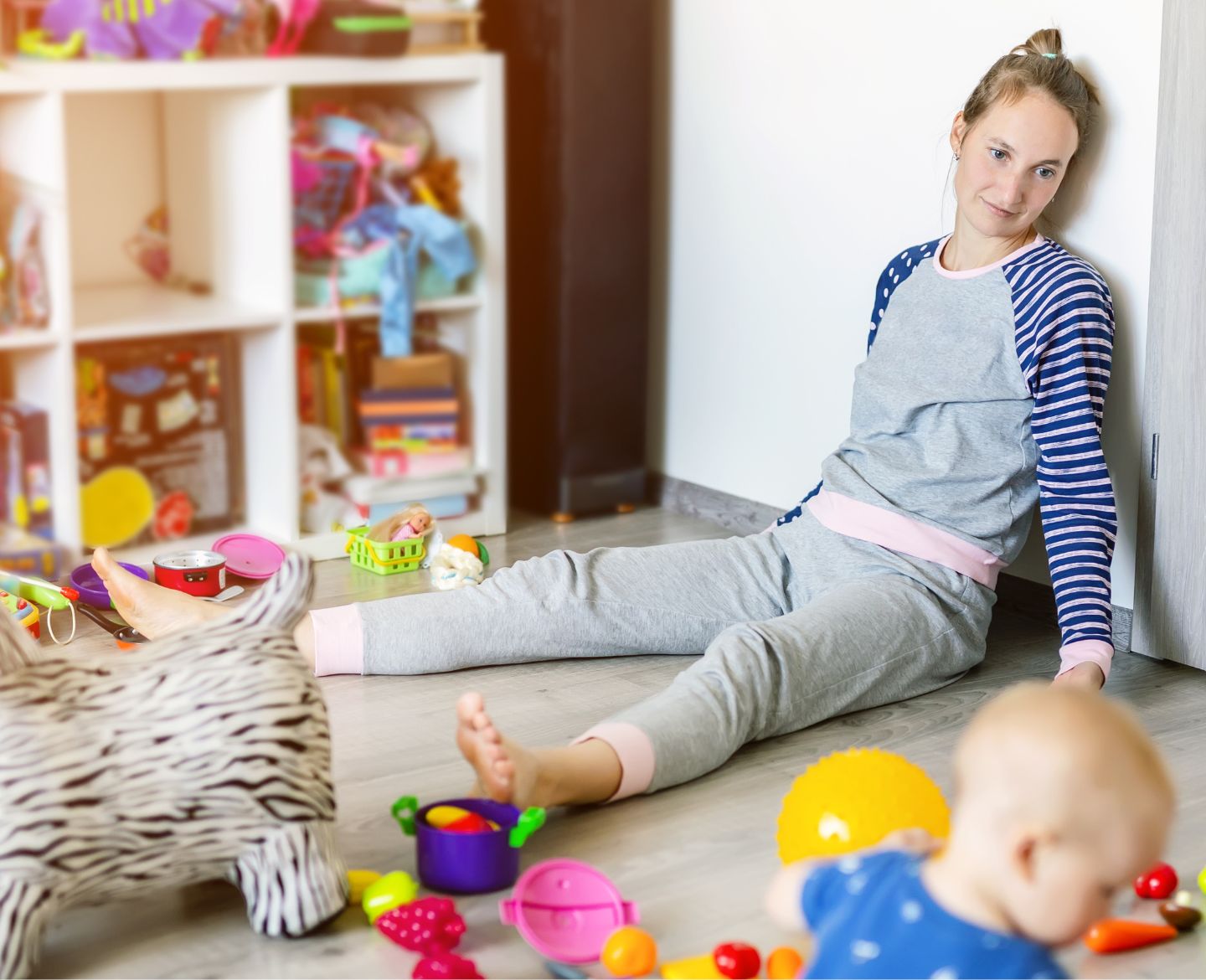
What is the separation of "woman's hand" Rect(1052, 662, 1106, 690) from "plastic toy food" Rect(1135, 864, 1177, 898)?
323 mm

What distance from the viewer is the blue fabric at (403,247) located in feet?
7.70

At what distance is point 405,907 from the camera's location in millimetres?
1209

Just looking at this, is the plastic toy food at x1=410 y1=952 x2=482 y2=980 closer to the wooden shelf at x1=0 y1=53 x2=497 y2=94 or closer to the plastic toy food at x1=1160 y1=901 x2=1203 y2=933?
the plastic toy food at x1=1160 y1=901 x2=1203 y2=933

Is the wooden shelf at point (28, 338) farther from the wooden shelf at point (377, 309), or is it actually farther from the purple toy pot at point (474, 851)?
the purple toy pot at point (474, 851)

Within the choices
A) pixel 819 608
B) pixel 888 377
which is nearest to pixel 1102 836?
pixel 819 608

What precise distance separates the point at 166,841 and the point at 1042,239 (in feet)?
4.04

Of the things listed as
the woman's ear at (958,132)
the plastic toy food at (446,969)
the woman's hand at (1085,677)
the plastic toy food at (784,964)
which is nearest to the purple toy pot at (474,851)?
the plastic toy food at (446,969)

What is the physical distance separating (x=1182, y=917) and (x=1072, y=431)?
0.62 m

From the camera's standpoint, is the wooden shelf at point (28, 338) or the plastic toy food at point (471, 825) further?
the wooden shelf at point (28, 338)

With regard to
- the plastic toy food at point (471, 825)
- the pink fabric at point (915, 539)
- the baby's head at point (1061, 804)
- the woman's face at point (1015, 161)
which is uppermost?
the woman's face at point (1015, 161)

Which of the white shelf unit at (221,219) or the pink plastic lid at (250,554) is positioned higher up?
the white shelf unit at (221,219)

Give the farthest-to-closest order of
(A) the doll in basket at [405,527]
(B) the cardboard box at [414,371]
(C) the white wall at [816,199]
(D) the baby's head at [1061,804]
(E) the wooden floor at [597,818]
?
(B) the cardboard box at [414,371] < (A) the doll in basket at [405,527] < (C) the white wall at [816,199] < (E) the wooden floor at [597,818] < (D) the baby's head at [1061,804]

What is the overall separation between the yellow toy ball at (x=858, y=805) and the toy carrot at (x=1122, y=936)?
14cm

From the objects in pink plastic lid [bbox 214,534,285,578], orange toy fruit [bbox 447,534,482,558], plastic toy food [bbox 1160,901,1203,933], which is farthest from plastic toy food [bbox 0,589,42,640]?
plastic toy food [bbox 1160,901,1203,933]
